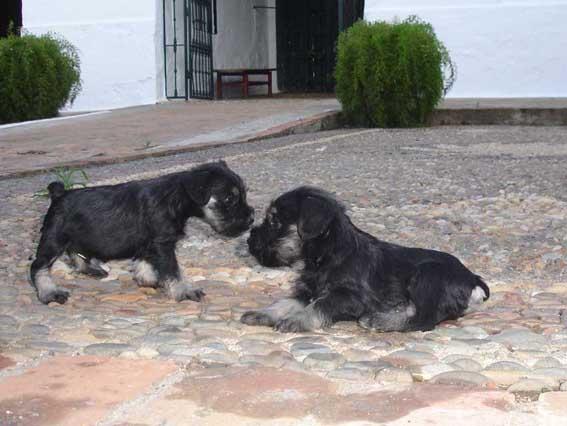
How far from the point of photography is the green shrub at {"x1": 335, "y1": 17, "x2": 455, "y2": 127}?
13562 mm

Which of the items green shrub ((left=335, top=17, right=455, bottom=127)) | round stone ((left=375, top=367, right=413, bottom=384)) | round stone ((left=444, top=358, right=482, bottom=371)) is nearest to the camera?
round stone ((left=375, top=367, right=413, bottom=384))

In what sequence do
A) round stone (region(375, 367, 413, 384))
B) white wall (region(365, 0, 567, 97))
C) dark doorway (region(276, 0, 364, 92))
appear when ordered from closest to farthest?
1. round stone (region(375, 367, 413, 384))
2. white wall (region(365, 0, 567, 97))
3. dark doorway (region(276, 0, 364, 92))

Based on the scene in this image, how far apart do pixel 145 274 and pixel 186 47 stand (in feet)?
44.0

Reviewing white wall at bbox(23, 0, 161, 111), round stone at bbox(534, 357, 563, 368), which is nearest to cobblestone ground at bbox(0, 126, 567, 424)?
round stone at bbox(534, 357, 563, 368)

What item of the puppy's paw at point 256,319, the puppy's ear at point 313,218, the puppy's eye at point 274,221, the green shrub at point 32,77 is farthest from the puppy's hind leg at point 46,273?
the green shrub at point 32,77

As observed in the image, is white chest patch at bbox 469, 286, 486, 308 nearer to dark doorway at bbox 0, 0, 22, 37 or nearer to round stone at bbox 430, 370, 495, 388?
round stone at bbox 430, 370, 495, 388

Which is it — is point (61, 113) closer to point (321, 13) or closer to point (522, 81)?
point (321, 13)

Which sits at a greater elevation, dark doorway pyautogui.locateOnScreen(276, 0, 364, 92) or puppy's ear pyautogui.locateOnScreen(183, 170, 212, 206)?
dark doorway pyautogui.locateOnScreen(276, 0, 364, 92)

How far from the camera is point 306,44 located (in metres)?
22.3

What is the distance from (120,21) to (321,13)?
5645 mm

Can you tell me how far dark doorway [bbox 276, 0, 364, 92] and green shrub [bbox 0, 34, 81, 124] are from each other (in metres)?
7.03

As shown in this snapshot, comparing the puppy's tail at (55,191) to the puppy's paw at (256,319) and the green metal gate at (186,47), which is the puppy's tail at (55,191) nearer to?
the puppy's paw at (256,319)

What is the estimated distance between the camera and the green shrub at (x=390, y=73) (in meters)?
13.6

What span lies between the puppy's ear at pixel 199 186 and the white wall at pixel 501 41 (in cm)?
1345
